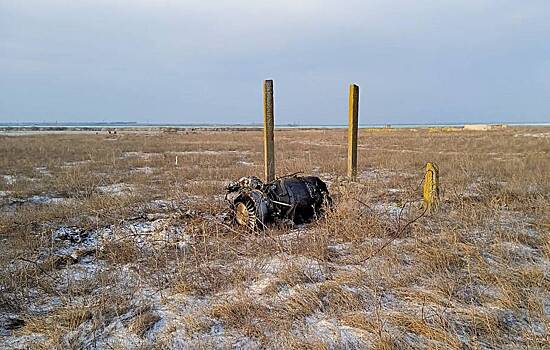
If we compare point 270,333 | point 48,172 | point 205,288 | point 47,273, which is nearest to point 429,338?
point 270,333

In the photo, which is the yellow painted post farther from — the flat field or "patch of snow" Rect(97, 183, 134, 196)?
"patch of snow" Rect(97, 183, 134, 196)

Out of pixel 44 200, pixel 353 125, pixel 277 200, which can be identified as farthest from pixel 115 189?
pixel 353 125

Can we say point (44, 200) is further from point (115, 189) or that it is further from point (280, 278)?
point (280, 278)

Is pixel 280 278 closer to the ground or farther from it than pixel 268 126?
closer to the ground

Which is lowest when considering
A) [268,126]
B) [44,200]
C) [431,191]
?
[44,200]

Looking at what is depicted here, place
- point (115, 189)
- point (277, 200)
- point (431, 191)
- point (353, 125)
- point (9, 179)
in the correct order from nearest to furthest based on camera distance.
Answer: point (277, 200), point (431, 191), point (353, 125), point (115, 189), point (9, 179)

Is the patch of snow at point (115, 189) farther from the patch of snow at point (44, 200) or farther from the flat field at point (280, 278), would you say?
the flat field at point (280, 278)

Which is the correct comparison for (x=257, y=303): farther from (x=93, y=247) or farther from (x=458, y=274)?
(x=93, y=247)

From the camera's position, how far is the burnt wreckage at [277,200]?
498 centimetres

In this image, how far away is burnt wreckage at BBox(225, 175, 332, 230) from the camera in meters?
4.98

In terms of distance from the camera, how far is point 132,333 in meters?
2.69

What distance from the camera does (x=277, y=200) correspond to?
5129mm

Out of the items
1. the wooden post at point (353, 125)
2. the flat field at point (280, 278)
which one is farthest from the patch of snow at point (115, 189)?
the wooden post at point (353, 125)

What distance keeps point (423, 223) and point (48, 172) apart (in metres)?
11.2
